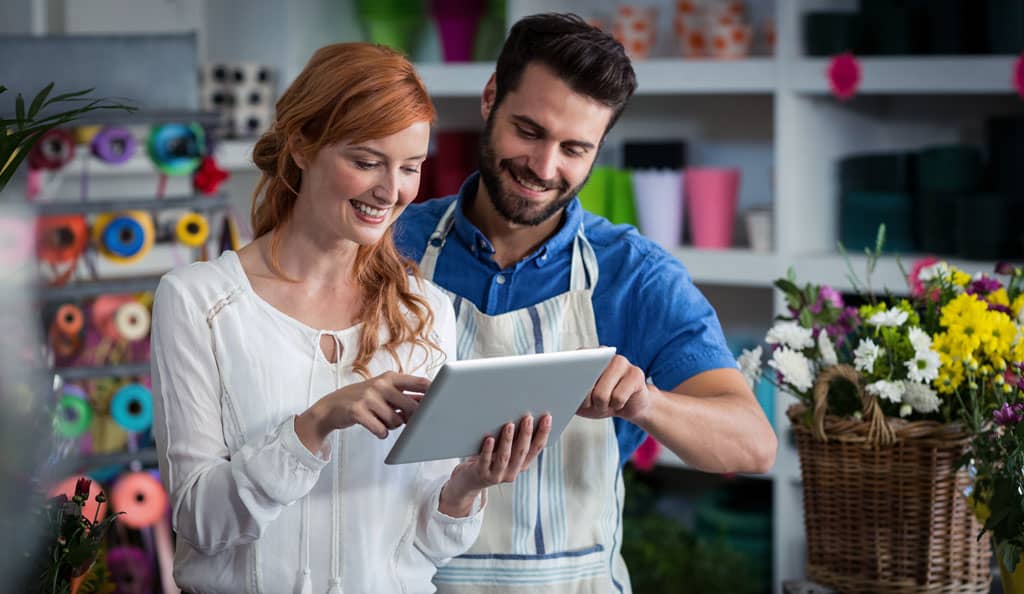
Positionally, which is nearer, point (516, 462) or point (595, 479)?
point (516, 462)

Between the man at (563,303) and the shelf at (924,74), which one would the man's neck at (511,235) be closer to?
the man at (563,303)

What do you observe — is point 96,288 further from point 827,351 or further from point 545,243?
point 827,351

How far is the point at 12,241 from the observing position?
1815 millimetres

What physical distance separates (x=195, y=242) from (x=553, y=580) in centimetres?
151

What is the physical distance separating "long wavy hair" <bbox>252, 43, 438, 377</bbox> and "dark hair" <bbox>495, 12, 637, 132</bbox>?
1.04 ft

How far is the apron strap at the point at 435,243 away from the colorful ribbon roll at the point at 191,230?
3.85 ft

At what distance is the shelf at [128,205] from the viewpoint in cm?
261

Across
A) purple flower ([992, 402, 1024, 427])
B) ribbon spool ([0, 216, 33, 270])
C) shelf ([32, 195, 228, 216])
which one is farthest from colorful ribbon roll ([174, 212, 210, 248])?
purple flower ([992, 402, 1024, 427])

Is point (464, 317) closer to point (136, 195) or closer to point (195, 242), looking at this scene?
point (195, 242)

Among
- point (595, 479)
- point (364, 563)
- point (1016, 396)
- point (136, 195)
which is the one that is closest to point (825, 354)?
point (1016, 396)

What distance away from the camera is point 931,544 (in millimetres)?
1756

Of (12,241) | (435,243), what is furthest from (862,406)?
(12,241)

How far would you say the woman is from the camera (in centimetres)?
133

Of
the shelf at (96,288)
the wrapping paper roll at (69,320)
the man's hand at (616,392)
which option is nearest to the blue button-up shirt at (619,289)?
the man's hand at (616,392)
